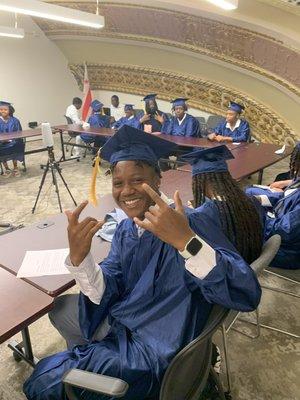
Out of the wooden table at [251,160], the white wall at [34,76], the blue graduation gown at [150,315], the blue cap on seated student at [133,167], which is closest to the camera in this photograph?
the blue graduation gown at [150,315]

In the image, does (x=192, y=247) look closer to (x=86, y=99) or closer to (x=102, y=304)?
(x=102, y=304)

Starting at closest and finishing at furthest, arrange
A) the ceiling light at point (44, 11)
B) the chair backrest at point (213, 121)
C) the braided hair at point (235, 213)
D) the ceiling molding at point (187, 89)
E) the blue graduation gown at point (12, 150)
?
the braided hair at point (235, 213)
the ceiling light at point (44, 11)
the blue graduation gown at point (12, 150)
the ceiling molding at point (187, 89)
the chair backrest at point (213, 121)

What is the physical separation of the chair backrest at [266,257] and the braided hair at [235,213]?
0.14 meters

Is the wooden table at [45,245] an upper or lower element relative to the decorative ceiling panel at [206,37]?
lower

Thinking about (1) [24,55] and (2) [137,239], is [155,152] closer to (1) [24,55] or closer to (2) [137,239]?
(2) [137,239]

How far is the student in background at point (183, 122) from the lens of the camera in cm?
529

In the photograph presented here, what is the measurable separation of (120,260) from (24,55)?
8774 millimetres

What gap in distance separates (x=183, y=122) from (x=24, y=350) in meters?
4.38

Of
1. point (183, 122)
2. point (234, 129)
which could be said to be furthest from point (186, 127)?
point (234, 129)

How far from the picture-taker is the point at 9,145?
5.53 metres

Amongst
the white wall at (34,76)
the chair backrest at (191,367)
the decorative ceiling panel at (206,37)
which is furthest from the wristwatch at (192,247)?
the white wall at (34,76)

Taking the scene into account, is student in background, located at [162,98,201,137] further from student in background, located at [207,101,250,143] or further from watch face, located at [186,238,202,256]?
watch face, located at [186,238,202,256]

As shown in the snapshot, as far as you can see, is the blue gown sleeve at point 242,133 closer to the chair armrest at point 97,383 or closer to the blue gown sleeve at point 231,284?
the blue gown sleeve at point 231,284

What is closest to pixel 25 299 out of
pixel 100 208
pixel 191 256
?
pixel 191 256
